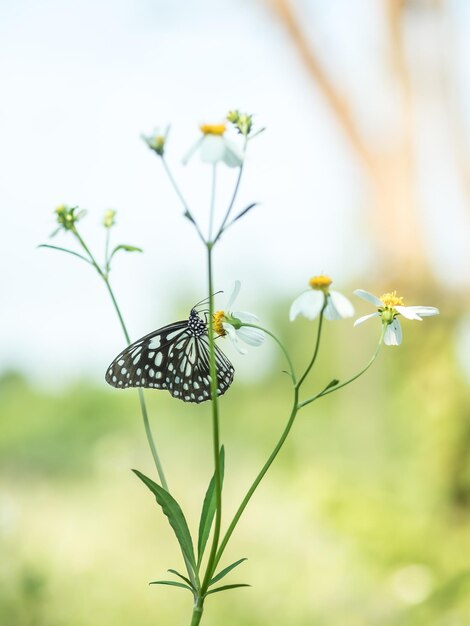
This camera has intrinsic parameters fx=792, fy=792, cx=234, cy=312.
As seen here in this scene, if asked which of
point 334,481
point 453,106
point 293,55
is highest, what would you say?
point 293,55

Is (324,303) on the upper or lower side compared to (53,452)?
lower

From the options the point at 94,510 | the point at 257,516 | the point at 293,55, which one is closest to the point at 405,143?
the point at 293,55

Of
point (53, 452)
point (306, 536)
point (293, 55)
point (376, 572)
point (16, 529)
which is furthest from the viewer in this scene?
point (53, 452)

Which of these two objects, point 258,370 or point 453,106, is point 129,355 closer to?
point 453,106

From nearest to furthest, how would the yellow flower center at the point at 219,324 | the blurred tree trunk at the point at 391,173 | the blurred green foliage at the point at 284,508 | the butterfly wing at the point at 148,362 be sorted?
the yellow flower center at the point at 219,324, the butterfly wing at the point at 148,362, the blurred green foliage at the point at 284,508, the blurred tree trunk at the point at 391,173

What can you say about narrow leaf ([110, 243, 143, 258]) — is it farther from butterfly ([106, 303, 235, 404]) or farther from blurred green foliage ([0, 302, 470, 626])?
blurred green foliage ([0, 302, 470, 626])

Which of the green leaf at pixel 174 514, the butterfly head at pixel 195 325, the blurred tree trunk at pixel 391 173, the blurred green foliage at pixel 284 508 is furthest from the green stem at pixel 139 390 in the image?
the blurred tree trunk at pixel 391 173

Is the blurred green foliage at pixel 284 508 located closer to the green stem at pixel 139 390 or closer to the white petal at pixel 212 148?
the green stem at pixel 139 390

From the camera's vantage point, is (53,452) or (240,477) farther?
(53,452)
